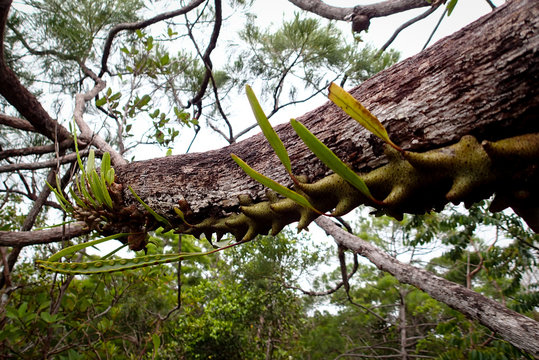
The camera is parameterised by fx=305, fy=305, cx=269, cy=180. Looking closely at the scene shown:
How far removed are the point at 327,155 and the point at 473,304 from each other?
0.66 m

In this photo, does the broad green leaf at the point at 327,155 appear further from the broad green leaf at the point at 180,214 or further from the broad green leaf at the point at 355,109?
the broad green leaf at the point at 180,214

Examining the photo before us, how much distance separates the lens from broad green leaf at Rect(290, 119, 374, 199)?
9.9 inches

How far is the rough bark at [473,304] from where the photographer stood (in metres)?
0.60

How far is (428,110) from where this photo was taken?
0.96 feet

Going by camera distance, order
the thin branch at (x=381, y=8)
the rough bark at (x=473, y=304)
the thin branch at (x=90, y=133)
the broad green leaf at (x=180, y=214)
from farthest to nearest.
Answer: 1. the thin branch at (x=90, y=133)
2. the thin branch at (x=381, y=8)
3. the rough bark at (x=473, y=304)
4. the broad green leaf at (x=180, y=214)

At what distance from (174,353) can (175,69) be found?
7.57 feet

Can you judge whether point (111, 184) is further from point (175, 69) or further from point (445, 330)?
point (445, 330)

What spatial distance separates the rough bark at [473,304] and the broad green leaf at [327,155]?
0.60 meters

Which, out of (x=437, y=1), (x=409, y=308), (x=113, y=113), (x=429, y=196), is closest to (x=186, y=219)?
(x=429, y=196)

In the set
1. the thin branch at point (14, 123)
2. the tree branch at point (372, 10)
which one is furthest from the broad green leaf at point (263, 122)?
the thin branch at point (14, 123)

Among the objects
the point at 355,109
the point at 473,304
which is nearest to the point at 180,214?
the point at 355,109

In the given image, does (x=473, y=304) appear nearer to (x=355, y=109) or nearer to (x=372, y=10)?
(x=355, y=109)

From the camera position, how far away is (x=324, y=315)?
5551 millimetres

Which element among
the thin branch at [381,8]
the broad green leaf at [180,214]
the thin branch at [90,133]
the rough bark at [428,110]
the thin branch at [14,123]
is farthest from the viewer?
the thin branch at [14,123]
